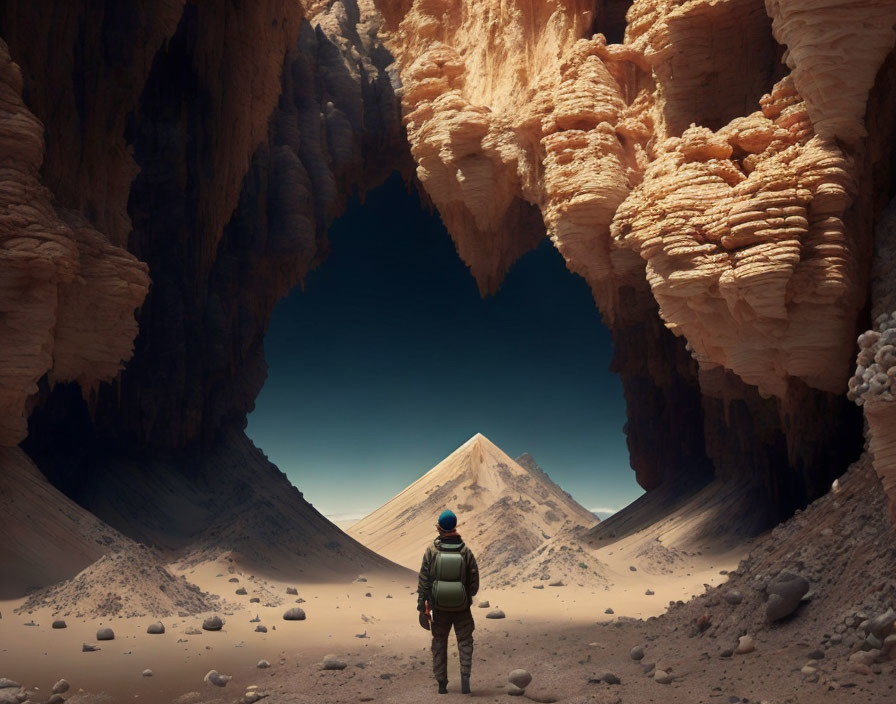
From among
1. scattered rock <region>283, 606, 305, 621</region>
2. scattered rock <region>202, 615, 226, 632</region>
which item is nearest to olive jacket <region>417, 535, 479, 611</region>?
scattered rock <region>202, 615, 226, 632</region>

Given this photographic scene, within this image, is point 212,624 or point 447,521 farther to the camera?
point 212,624

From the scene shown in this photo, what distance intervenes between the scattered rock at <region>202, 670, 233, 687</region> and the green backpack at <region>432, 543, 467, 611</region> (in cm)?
260

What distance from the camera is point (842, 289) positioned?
455 inches

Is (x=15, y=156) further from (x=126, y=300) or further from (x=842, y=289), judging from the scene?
(x=842, y=289)

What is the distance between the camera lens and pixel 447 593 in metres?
7.00

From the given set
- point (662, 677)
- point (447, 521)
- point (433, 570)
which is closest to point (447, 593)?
point (433, 570)

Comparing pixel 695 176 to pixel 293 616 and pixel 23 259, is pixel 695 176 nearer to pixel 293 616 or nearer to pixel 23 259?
pixel 293 616

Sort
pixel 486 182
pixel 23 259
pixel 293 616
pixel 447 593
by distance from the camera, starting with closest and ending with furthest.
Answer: pixel 447 593 < pixel 23 259 < pixel 293 616 < pixel 486 182

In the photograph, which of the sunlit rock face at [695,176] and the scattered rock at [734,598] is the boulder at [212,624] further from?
the sunlit rock face at [695,176]

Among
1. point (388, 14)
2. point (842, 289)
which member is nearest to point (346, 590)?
point (842, 289)

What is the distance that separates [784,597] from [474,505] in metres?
26.9

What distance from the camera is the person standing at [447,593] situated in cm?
703

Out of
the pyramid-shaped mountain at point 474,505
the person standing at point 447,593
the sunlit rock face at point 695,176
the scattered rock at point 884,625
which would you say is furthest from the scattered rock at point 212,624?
the pyramid-shaped mountain at point 474,505

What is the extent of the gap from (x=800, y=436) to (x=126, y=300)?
11.5 m
